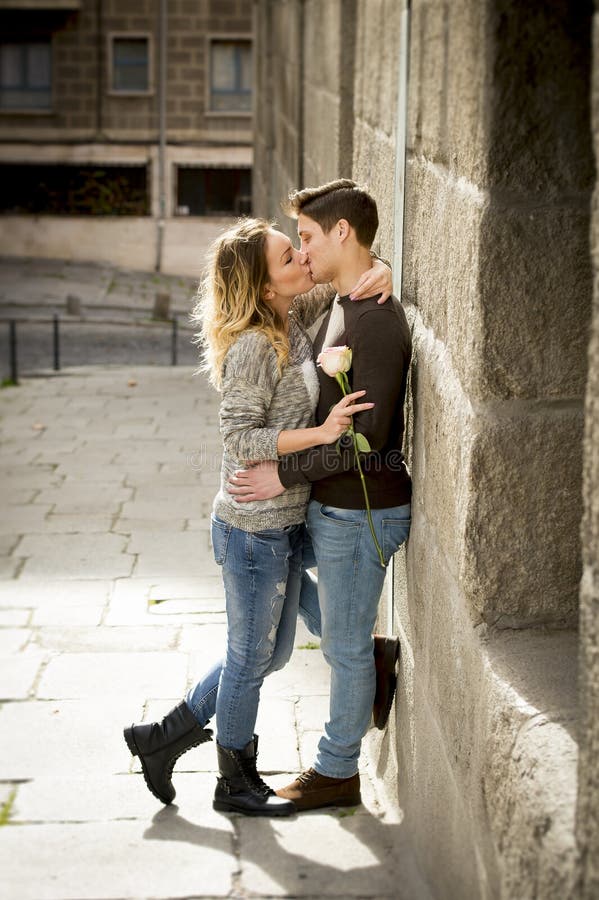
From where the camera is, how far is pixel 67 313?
2031 cm

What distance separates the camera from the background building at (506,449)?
188cm

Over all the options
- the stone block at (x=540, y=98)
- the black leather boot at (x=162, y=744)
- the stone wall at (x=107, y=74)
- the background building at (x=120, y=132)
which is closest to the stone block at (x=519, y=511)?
the stone block at (x=540, y=98)

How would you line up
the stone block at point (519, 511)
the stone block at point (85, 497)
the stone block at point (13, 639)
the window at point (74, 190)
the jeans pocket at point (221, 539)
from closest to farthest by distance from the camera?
the stone block at point (519, 511), the jeans pocket at point (221, 539), the stone block at point (13, 639), the stone block at point (85, 497), the window at point (74, 190)

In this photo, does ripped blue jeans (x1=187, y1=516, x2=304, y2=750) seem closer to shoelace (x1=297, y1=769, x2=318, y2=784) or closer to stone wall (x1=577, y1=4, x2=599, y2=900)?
shoelace (x1=297, y1=769, x2=318, y2=784)

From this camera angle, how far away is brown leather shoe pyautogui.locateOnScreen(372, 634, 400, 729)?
3.45m

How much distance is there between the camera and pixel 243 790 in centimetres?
352

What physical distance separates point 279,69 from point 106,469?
3795 millimetres

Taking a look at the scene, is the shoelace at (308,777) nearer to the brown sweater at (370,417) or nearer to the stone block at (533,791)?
the brown sweater at (370,417)

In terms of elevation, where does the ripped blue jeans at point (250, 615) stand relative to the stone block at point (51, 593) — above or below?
above

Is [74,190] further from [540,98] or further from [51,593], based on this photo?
[540,98]

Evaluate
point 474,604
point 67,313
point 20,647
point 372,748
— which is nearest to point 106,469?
point 20,647

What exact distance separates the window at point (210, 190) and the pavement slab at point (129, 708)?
1963 centimetres

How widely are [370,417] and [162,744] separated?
1224 mm

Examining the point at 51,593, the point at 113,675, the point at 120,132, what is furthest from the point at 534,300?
the point at 120,132
